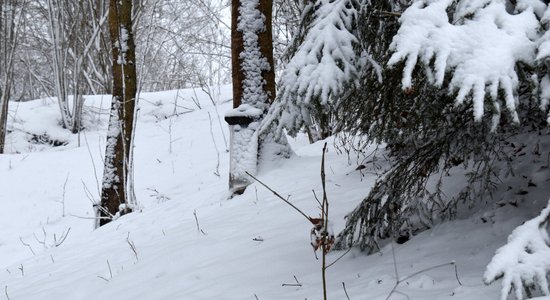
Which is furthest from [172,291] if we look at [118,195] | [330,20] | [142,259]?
[118,195]

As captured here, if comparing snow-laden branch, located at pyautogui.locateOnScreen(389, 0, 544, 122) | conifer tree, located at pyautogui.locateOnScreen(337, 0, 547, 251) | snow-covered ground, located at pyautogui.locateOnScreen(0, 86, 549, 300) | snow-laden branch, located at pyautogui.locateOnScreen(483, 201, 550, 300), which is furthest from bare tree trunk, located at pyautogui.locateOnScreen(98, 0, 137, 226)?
snow-laden branch, located at pyautogui.locateOnScreen(483, 201, 550, 300)

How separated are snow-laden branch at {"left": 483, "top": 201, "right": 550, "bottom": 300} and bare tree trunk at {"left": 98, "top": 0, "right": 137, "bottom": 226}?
5565mm

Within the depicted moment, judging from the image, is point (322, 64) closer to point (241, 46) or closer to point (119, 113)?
point (241, 46)

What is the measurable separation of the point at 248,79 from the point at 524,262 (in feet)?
12.9

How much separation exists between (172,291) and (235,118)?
8.46ft

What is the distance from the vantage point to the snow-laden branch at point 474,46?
1521mm

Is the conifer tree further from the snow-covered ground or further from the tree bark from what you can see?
the tree bark

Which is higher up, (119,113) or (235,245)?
(119,113)

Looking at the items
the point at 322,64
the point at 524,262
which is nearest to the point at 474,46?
the point at 524,262

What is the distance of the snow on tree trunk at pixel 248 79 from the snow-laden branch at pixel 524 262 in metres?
3.69

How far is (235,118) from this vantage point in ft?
17.1

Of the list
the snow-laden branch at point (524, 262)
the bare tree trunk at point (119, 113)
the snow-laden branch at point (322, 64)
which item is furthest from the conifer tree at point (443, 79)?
the bare tree trunk at point (119, 113)

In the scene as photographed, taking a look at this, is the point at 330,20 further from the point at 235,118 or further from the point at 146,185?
the point at 146,185

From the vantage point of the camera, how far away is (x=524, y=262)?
155 centimetres
